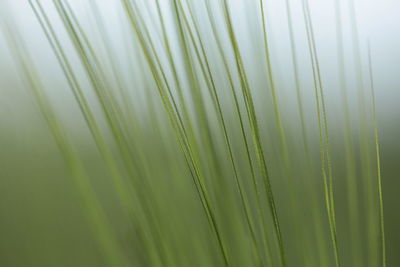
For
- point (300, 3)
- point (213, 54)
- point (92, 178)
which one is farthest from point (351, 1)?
point (92, 178)

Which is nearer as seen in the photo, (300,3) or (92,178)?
(92,178)

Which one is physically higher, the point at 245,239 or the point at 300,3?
the point at 300,3

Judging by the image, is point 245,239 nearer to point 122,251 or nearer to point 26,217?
point 122,251

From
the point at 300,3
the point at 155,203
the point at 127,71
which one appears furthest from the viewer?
the point at 300,3

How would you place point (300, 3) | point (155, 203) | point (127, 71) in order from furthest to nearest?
point (300, 3), point (127, 71), point (155, 203)

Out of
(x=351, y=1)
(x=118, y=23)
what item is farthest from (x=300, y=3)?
(x=118, y=23)

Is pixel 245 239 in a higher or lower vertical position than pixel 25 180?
lower

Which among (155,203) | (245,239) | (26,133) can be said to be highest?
(26,133)

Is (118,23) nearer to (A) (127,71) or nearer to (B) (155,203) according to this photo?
(A) (127,71)

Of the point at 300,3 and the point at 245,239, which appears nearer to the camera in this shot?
the point at 245,239
